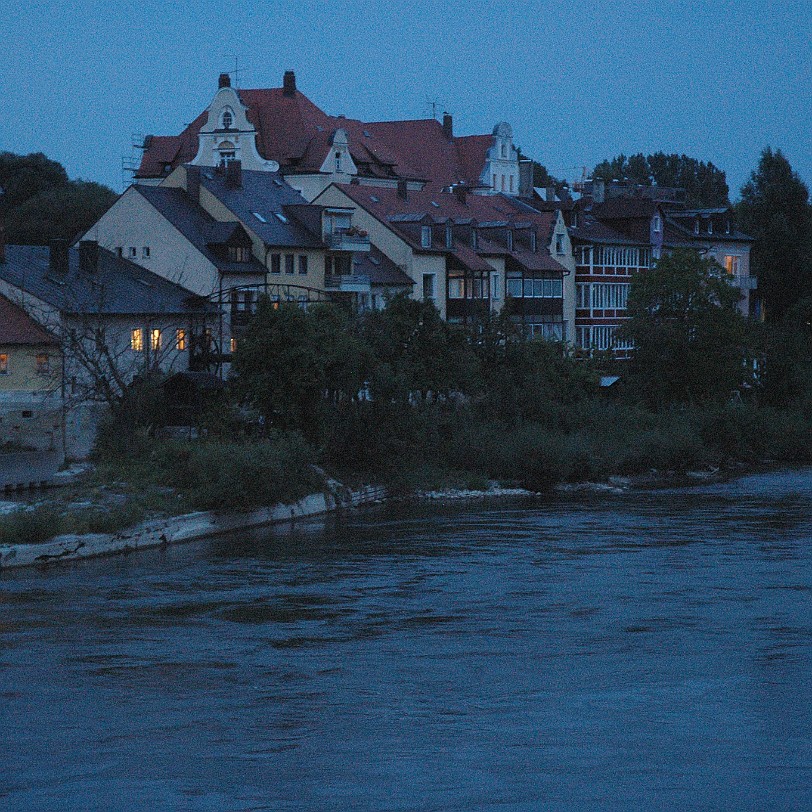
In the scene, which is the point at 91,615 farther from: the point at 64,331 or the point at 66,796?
the point at 64,331

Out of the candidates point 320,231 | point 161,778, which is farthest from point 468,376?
point 161,778

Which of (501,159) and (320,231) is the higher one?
(501,159)

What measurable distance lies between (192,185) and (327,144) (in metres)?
20.7

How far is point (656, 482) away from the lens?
4981 cm

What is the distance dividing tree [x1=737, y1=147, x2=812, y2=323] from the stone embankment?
50.7 meters

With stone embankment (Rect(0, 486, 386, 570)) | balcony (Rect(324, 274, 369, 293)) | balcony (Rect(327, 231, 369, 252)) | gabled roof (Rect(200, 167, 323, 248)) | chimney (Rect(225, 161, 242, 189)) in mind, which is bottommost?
stone embankment (Rect(0, 486, 386, 570))

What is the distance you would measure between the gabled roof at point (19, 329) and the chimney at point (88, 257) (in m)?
4.44

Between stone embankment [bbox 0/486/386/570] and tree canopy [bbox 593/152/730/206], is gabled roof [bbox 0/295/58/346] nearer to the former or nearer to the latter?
stone embankment [bbox 0/486/386/570]

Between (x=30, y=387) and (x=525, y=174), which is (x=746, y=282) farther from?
(x=30, y=387)

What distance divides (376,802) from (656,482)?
115ft

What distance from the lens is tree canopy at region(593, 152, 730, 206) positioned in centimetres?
14288

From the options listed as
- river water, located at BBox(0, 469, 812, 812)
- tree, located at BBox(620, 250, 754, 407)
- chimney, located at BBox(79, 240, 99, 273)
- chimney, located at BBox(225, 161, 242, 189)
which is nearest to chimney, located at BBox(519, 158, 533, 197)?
tree, located at BBox(620, 250, 754, 407)

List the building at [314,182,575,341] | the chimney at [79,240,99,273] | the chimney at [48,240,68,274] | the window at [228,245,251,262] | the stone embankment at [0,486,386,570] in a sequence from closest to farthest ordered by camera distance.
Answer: the stone embankment at [0,486,386,570]
the chimney at [48,240,68,274]
the chimney at [79,240,99,273]
the window at [228,245,251,262]
the building at [314,182,575,341]

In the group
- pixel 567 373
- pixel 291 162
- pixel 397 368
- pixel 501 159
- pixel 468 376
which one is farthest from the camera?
pixel 501 159
